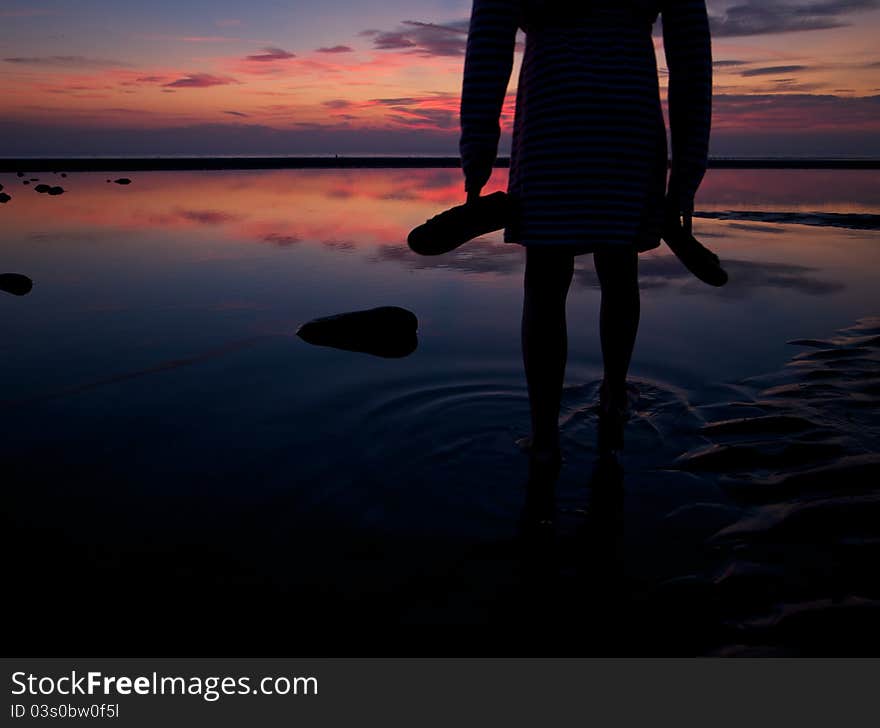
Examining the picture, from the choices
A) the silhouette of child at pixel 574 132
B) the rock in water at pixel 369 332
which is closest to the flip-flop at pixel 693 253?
the silhouette of child at pixel 574 132

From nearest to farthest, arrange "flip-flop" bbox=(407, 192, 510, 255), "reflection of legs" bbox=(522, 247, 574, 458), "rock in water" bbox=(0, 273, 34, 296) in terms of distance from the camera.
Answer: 1. "flip-flop" bbox=(407, 192, 510, 255)
2. "reflection of legs" bbox=(522, 247, 574, 458)
3. "rock in water" bbox=(0, 273, 34, 296)

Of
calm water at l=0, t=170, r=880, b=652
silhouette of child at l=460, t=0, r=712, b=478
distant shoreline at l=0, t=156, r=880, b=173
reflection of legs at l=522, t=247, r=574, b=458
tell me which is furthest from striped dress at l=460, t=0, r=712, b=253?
distant shoreline at l=0, t=156, r=880, b=173

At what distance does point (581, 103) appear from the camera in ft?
7.08

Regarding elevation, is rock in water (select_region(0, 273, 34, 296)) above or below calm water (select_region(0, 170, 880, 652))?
above

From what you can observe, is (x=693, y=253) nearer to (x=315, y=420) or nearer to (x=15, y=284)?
(x=315, y=420)

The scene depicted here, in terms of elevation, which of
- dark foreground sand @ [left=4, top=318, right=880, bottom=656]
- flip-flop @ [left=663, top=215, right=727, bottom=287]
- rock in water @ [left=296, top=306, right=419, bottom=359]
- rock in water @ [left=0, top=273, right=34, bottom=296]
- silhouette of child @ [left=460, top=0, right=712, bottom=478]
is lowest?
dark foreground sand @ [left=4, top=318, right=880, bottom=656]

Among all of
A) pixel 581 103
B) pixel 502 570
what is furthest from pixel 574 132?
pixel 502 570

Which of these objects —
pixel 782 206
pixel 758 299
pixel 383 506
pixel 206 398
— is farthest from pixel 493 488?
pixel 782 206

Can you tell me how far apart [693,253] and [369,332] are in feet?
7.38

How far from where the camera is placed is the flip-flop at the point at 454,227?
83.0 inches

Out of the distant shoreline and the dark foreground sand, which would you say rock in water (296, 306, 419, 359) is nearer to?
the dark foreground sand

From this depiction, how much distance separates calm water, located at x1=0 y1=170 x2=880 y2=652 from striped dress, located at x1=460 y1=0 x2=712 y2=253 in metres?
0.94

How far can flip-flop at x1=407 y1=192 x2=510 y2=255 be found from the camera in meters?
2.11

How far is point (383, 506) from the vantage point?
2.06 m
